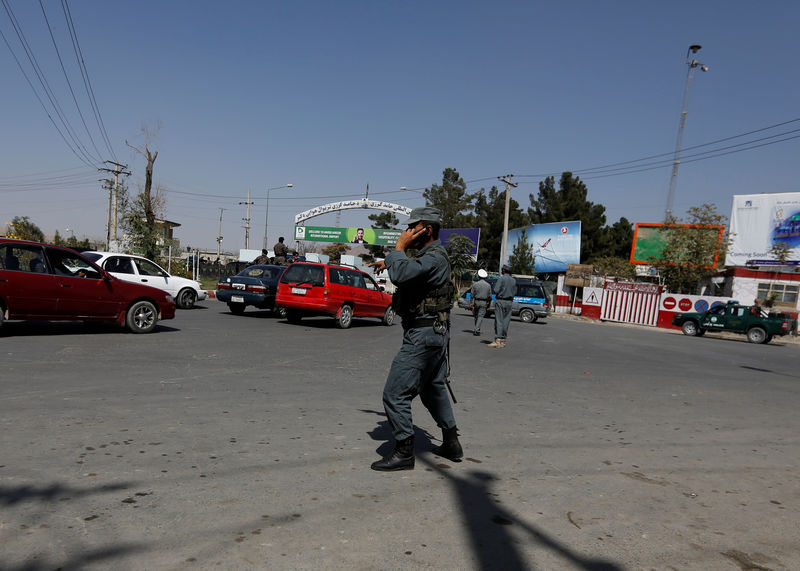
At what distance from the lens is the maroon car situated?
8.96 metres

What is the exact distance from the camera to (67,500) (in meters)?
3.07

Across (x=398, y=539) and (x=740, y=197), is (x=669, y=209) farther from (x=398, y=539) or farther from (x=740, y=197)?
(x=398, y=539)

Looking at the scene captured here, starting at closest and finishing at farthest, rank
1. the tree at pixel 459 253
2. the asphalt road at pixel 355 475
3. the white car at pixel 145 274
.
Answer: the asphalt road at pixel 355 475 → the white car at pixel 145 274 → the tree at pixel 459 253

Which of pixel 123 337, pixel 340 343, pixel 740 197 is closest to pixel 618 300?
pixel 740 197

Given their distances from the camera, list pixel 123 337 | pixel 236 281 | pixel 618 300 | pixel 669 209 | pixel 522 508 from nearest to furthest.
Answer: pixel 522 508 < pixel 123 337 < pixel 236 281 < pixel 618 300 < pixel 669 209

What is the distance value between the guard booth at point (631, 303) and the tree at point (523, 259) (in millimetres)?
Result: 15061

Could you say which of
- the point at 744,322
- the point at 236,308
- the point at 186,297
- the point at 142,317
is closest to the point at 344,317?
the point at 236,308

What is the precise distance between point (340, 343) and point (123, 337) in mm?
4122

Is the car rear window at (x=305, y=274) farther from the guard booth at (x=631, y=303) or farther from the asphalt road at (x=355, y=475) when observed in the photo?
the guard booth at (x=631, y=303)

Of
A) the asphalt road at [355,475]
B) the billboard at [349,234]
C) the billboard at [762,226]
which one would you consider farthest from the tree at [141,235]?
the billboard at [762,226]

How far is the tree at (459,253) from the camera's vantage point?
147 ft

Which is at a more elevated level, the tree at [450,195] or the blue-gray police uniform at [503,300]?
the tree at [450,195]

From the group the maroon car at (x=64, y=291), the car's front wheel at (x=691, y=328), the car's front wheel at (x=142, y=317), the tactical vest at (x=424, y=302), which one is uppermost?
the tactical vest at (x=424, y=302)

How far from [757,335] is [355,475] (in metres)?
24.5
